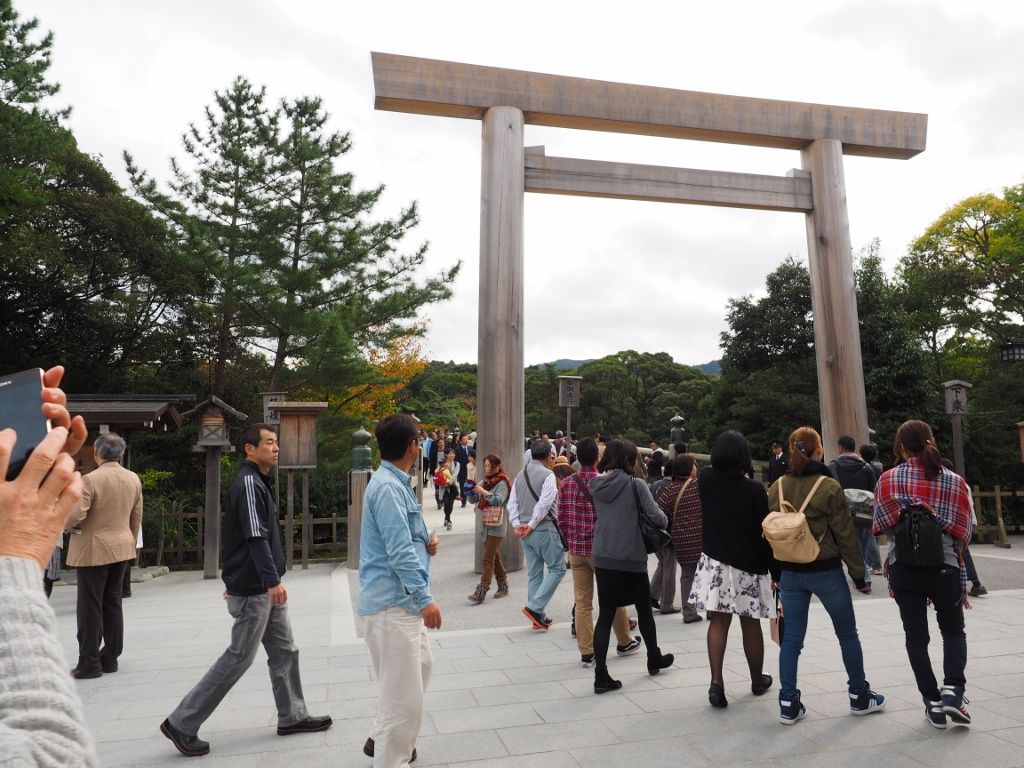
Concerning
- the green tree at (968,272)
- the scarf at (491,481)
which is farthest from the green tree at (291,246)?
the green tree at (968,272)

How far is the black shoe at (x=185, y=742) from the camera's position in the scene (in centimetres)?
347

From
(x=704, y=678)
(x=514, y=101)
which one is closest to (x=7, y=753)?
(x=704, y=678)

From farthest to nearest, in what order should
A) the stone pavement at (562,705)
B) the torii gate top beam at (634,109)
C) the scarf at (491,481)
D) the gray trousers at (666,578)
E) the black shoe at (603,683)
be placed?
1. the torii gate top beam at (634,109)
2. the scarf at (491,481)
3. the gray trousers at (666,578)
4. the black shoe at (603,683)
5. the stone pavement at (562,705)

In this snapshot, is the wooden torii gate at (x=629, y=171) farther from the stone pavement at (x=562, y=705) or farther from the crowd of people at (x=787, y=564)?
the crowd of people at (x=787, y=564)

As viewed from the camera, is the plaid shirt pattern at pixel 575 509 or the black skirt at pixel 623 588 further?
the plaid shirt pattern at pixel 575 509

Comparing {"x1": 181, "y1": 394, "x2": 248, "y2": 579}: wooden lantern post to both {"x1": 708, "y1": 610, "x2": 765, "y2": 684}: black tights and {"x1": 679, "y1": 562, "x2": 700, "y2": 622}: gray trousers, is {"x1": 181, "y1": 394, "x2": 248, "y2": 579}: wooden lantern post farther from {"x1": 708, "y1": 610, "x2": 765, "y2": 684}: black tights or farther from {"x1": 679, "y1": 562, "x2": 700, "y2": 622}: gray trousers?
{"x1": 708, "y1": 610, "x2": 765, "y2": 684}: black tights

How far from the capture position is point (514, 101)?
8633 millimetres

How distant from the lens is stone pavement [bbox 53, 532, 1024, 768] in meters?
3.42

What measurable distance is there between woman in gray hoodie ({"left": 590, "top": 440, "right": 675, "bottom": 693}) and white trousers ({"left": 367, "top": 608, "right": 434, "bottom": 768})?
169 centimetres

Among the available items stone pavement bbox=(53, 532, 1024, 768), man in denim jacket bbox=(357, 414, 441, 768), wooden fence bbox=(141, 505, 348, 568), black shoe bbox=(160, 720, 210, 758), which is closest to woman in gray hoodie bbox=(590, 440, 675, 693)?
stone pavement bbox=(53, 532, 1024, 768)

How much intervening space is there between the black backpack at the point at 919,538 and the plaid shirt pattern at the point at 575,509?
216cm

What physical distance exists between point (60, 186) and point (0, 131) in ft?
15.9

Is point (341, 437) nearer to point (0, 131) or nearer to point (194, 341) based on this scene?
point (194, 341)

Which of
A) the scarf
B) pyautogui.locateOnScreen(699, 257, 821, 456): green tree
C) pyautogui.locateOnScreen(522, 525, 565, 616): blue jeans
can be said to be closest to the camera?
pyautogui.locateOnScreen(522, 525, 565, 616): blue jeans
